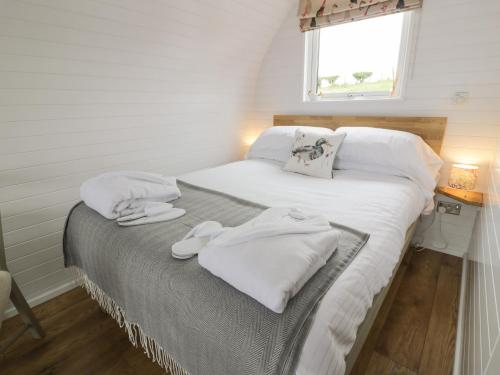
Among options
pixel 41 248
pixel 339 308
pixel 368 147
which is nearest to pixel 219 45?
pixel 368 147

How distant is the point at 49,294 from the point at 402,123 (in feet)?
9.32

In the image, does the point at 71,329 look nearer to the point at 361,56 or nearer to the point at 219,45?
the point at 219,45

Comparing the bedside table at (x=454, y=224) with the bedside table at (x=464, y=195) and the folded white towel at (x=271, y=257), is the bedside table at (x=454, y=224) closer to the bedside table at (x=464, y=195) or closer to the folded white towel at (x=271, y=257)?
the bedside table at (x=464, y=195)

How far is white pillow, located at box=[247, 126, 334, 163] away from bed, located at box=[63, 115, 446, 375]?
3.8 inches

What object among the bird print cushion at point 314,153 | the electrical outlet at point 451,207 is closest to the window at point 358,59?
the bird print cushion at point 314,153

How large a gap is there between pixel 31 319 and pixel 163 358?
78cm

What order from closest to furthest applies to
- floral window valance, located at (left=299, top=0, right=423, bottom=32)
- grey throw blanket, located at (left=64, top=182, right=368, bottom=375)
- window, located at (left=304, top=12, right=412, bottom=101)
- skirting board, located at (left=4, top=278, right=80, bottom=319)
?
grey throw blanket, located at (left=64, top=182, right=368, bottom=375), skirting board, located at (left=4, top=278, right=80, bottom=319), floral window valance, located at (left=299, top=0, right=423, bottom=32), window, located at (left=304, top=12, right=412, bottom=101)

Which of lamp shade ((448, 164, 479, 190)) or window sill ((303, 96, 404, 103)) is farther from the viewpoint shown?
window sill ((303, 96, 404, 103))

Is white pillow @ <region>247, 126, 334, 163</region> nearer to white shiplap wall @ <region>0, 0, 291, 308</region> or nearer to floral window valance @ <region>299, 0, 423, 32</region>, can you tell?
white shiplap wall @ <region>0, 0, 291, 308</region>

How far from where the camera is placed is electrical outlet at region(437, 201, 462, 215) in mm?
2045

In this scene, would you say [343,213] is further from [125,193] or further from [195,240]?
[125,193]

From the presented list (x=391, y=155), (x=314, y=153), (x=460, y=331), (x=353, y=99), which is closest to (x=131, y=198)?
(x=314, y=153)

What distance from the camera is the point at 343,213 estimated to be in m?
1.32

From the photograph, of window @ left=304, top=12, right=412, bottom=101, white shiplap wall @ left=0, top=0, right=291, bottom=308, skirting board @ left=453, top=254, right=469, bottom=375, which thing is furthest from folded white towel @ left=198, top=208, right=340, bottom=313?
window @ left=304, top=12, right=412, bottom=101
